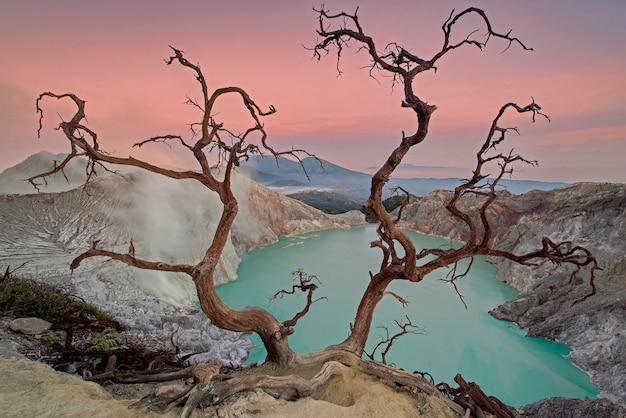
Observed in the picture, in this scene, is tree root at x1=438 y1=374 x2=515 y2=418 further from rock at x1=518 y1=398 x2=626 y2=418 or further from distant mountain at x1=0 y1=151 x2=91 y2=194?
distant mountain at x1=0 y1=151 x2=91 y2=194

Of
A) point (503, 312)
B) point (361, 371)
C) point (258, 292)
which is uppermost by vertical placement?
point (361, 371)

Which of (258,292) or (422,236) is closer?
(258,292)

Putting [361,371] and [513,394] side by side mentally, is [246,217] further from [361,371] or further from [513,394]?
[361,371]

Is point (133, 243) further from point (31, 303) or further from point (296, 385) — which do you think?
point (296, 385)

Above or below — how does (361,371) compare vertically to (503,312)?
above

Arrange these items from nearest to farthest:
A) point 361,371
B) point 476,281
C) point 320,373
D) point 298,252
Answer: point 320,373 → point 361,371 → point 476,281 → point 298,252

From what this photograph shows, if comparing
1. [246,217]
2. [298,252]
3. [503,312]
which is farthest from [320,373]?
[246,217]
